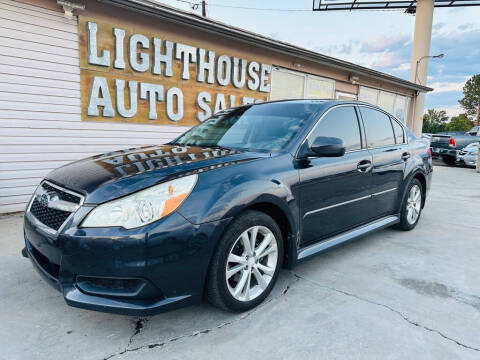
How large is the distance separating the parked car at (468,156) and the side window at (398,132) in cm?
1102

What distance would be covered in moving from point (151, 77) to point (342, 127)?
4.20m

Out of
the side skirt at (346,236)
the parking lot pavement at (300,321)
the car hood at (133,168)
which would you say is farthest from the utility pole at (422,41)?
the car hood at (133,168)

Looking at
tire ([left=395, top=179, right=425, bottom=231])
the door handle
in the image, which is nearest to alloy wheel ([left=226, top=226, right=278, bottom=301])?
the door handle

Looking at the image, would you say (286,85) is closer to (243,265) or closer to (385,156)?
(385,156)

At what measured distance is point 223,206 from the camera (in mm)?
2170

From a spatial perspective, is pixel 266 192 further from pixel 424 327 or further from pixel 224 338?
pixel 424 327

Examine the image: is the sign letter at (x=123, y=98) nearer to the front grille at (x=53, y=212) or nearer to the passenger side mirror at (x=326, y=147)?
the front grille at (x=53, y=212)

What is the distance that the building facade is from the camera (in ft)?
16.4

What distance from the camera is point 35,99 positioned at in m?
5.12

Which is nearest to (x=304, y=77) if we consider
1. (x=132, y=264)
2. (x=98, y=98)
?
(x=98, y=98)

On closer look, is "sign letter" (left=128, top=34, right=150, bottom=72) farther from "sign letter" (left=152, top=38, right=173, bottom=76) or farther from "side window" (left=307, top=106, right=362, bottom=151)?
→ "side window" (left=307, top=106, right=362, bottom=151)

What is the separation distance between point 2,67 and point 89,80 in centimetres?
117

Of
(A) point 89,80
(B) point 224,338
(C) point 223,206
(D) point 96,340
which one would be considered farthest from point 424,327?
(A) point 89,80

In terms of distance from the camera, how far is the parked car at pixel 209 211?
1.96 metres
